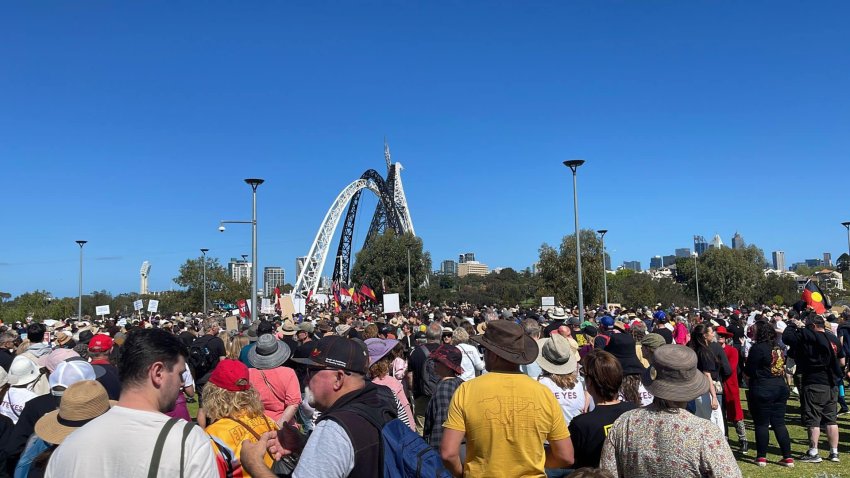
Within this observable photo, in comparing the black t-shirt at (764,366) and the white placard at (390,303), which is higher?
the white placard at (390,303)

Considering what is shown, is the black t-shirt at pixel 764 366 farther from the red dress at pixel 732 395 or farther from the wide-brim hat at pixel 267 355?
the wide-brim hat at pixel 267 355

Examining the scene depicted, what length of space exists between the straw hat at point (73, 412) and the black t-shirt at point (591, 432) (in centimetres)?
311

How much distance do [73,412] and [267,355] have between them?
113 inches

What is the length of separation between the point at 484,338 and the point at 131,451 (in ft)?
8.03

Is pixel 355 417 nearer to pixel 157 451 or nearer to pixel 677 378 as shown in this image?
pixel 157 451

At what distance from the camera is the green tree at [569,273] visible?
45531 millimetres

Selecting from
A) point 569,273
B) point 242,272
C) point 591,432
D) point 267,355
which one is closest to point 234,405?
point 267,355

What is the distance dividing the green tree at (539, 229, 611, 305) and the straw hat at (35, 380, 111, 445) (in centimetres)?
4302

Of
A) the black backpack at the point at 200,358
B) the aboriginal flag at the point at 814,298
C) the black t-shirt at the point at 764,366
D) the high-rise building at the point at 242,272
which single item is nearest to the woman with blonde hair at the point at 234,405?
the black t-shirt at the point at 764,366

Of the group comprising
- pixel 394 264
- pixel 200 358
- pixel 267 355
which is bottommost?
pixel 200 358

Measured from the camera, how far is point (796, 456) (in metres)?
9.09

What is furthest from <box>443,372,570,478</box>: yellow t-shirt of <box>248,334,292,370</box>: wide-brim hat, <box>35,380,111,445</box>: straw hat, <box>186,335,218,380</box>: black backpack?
<box>186,335,218,380</box>: black backpack

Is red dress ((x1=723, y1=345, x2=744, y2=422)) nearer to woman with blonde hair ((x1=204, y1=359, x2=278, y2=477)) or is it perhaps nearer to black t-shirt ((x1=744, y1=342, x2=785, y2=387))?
black t-shirt ((x1=744, y1=342, x2=785, y2=387))

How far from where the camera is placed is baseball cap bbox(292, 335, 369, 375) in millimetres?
3113
